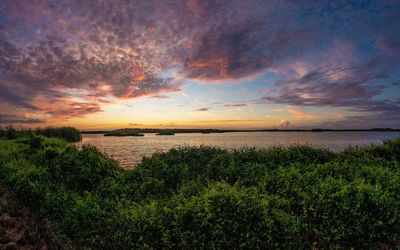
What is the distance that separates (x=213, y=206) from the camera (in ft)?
23.7

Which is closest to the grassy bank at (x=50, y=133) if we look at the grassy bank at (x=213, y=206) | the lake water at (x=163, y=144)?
→ the lake water at (x=163, y=144)

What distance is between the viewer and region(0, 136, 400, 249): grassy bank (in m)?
6.75

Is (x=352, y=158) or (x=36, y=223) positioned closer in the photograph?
(x=36, y=223)

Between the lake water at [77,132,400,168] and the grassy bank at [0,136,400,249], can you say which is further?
the lake water at [77,132,400,168]

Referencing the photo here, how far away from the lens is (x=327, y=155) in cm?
1403

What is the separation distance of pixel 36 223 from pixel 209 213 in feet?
18.7

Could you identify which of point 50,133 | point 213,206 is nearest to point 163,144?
Result: point 50,133

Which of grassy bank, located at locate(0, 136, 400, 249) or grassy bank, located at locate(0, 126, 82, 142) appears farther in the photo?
grassy bank, located at locate(0, 126, 82, 142)

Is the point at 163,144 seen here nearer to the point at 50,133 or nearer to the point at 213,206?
the point at 50,133

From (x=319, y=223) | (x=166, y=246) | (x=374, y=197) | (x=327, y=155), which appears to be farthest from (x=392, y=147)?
(x=166, y=246)

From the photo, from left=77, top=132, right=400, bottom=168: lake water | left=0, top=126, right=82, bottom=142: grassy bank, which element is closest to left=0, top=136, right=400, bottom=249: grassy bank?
left=77, top=132, right=400, bottom=168: lake water

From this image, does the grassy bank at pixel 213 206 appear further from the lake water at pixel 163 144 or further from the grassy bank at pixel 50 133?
the grassy bank at pixel 50 133

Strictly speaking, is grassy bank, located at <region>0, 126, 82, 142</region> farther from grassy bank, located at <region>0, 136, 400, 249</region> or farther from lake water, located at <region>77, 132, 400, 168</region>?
grassy bank, located at <region>0, 136, 400, 249</region>

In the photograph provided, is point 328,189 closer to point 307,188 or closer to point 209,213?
point 307,188
